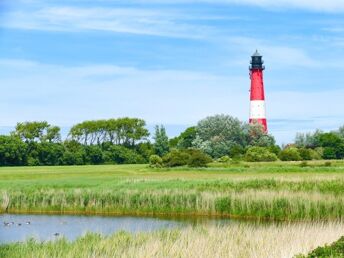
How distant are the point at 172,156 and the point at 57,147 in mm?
18574

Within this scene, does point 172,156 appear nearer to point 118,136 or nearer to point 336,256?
point 118,136

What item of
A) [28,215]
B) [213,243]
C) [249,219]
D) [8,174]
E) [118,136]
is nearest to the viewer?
[213,243]

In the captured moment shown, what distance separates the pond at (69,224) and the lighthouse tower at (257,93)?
47307 millimetres

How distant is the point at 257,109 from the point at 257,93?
2433 mm

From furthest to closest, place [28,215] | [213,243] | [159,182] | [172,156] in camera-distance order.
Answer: [172,156] → [159,182] → [28,215] → [213,243]

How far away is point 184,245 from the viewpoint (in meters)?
14.0

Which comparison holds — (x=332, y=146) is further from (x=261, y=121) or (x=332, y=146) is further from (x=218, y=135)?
(x=218, y=135)

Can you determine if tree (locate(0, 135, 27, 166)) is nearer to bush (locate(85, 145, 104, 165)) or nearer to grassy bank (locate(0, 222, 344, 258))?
bush (locate(85, 145, 104, 165))

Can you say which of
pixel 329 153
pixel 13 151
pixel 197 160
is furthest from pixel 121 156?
pixel 329 153

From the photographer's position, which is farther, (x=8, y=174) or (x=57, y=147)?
(x=57, y=147)

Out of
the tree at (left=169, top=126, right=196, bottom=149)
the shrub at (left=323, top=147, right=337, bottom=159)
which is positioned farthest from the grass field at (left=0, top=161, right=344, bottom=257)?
the tree at (left=169, top=126, right=196, bottom=149)

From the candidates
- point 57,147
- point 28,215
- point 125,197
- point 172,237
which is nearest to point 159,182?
point 125,197

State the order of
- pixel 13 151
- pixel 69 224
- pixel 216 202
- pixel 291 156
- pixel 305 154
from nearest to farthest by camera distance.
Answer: pixel 69 224, pixel 216 202, pixel 291 156, pixel 305 154, pixel 13 151

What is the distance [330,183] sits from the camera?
96.2ft
